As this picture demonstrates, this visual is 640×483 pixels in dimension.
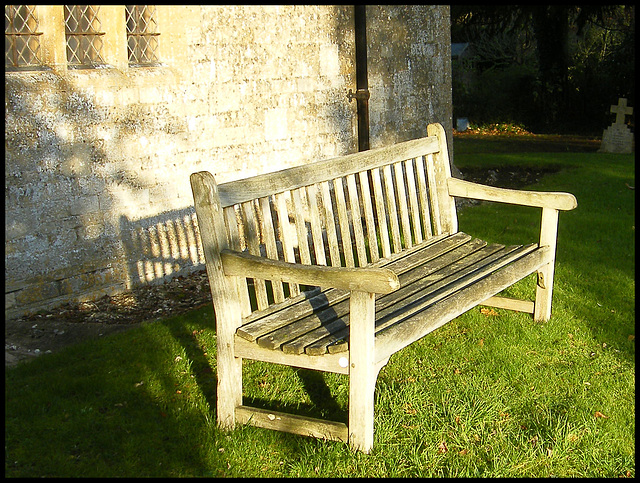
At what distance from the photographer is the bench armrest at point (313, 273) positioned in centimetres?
333

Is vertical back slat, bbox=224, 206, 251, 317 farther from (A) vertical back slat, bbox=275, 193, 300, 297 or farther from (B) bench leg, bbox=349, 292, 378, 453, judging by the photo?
(B) bench leg, bbox=349, 292, 378, 453

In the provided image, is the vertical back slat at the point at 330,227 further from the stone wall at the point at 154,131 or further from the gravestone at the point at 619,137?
the gravestone at the point at 619,137

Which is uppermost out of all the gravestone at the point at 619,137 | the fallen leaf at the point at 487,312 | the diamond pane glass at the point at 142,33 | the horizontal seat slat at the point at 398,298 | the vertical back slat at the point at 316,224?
the diamond pane glass at the point at 142,33

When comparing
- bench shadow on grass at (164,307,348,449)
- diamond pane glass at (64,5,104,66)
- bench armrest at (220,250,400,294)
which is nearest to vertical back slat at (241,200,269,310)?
bench armrest at (220,250,400,294)

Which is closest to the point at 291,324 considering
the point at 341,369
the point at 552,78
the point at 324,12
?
the point at 341,369

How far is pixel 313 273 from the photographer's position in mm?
3525

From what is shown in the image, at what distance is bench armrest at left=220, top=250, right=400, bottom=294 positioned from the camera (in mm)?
3328

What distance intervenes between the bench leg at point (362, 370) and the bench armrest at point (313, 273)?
0.23 feet

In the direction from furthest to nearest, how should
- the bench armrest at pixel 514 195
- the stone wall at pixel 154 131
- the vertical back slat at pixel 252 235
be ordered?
the stone wall at pixel 154 131 < the bench armrest at pixel 514 195 < the vertical back slat at pixel 252 235

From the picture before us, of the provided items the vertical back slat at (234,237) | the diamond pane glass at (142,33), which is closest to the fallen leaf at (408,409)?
the vertical back slat at (234,237)

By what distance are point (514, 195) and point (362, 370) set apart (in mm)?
2341

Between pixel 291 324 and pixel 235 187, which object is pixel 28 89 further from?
pixel 291 324

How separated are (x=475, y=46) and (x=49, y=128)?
21.5 metres

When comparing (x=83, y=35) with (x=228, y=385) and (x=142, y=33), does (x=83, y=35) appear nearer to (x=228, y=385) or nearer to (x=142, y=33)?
(x=142, y=33)
